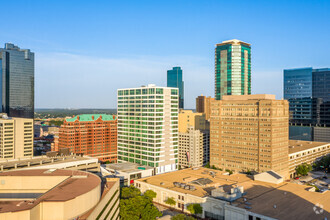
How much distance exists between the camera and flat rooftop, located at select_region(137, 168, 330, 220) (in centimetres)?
8412

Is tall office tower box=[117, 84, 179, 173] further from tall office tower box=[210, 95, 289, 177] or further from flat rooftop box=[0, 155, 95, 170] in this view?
flat rooftop box=[0, 155, 95, 170]

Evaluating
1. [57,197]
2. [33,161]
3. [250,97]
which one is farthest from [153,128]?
[57,197]

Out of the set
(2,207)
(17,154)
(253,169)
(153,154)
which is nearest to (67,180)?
(2,207)

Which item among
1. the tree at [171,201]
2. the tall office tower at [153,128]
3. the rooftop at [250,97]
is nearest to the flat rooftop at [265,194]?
the tree at [171,201]

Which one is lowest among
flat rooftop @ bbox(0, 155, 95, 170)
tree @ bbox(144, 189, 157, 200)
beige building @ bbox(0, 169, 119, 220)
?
tree @ bbox(144, 189, 157, 200)

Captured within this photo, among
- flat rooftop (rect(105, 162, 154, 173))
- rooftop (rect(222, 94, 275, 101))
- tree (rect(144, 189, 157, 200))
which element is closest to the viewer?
tree (rect(144, 189, 157, 200))

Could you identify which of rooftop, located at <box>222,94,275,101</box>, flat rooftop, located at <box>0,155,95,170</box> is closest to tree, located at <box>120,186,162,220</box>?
flat rooftop, located at <box>0,155,95,170</box>

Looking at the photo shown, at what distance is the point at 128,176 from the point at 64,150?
40.9 metres

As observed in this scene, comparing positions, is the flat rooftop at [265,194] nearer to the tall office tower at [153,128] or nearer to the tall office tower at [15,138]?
the tall office tower at [153,128]

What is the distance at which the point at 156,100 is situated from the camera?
522ft

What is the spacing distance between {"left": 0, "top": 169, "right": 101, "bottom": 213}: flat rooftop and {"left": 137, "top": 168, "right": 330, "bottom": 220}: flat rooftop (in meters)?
44.1

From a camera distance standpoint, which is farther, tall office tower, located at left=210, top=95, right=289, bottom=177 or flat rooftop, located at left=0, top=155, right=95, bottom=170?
tall office tower, located at left=210, top=95, right=289, bottom=177

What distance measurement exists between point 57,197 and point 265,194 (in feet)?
234

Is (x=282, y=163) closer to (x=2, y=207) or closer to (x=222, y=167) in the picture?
(x=222, y=167)
